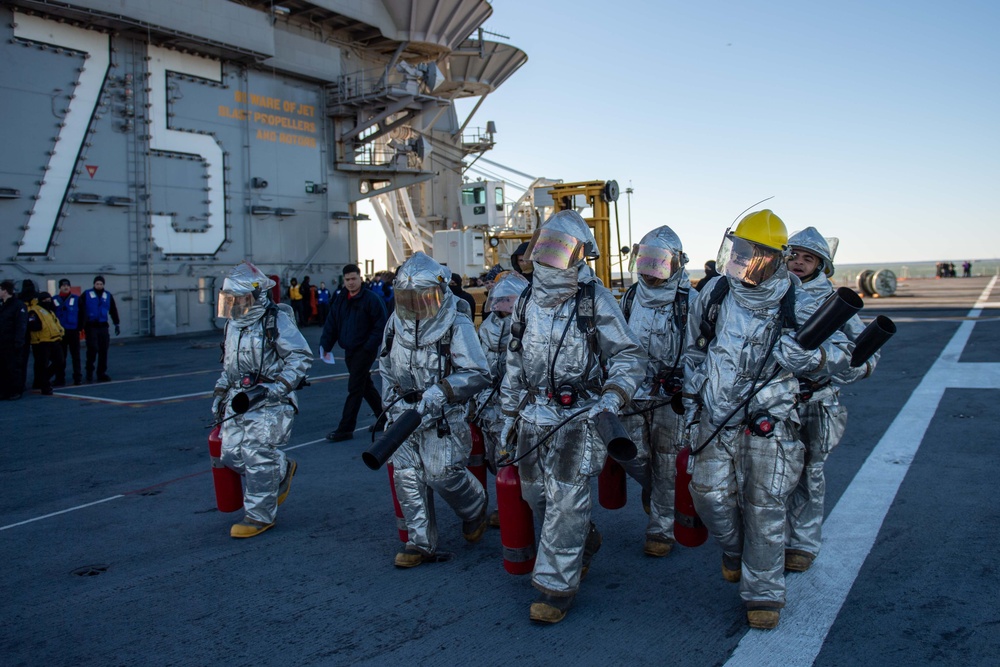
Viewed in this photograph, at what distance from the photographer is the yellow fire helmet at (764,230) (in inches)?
152

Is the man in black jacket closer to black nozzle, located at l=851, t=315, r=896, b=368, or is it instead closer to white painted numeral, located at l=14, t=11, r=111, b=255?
black nozzle, located at l=851, t=315, r=896, b=368

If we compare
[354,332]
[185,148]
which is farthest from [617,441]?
[185,148]

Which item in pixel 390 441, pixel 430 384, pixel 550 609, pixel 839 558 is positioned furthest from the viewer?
pixel 430 384

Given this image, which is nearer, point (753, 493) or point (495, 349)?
point (753, 493)

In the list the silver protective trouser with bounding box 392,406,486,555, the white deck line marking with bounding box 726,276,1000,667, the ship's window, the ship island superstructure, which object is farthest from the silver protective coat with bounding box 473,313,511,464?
the ship's window

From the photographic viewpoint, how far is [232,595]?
4.37 m

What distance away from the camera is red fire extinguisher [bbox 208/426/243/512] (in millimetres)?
5473

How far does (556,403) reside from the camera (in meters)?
4.09

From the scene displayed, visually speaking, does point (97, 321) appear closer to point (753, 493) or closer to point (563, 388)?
point (563, 388)

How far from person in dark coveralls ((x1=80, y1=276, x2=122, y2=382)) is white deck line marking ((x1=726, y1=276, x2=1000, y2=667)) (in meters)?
12.4

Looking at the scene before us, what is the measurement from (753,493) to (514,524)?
1269mm

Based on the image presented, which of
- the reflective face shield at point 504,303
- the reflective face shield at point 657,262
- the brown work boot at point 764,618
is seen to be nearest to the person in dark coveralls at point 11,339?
the reflective face shield at point 504,303

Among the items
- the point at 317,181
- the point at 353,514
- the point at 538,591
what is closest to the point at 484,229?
the point at 317,181

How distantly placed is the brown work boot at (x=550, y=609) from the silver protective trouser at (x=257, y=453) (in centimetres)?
241
